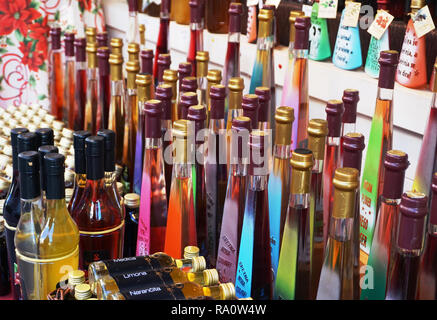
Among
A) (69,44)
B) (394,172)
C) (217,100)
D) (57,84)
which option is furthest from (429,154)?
(57,84)

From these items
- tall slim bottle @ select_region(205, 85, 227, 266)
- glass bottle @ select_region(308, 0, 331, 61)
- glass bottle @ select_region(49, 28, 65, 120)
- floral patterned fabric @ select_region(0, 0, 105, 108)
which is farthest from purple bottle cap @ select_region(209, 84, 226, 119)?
floral patterned fabric @ select_region(0, 0, 105, 108)

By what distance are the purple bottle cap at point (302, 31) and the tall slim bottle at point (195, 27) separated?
0.29 metres

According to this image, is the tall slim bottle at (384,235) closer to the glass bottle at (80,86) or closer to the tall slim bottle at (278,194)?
the tall slim bottle at (278,194)

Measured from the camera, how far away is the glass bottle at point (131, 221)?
857 mm

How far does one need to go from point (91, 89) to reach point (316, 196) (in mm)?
622

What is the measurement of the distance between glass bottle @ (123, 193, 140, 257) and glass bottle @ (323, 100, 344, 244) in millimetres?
286

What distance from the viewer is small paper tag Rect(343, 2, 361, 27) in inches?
39.8

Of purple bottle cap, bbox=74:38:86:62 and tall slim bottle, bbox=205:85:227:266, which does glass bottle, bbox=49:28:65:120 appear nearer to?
purple bottle cap, bbox=74:38:86:62

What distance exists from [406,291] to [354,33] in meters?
0.59

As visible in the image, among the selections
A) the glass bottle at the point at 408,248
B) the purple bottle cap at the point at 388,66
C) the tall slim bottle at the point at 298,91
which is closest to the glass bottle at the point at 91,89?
the tall slim bottle at the point at 298,91

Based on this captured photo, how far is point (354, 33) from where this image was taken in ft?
3.42

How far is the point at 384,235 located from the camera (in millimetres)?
667

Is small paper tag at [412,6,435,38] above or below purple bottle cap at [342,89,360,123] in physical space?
above
